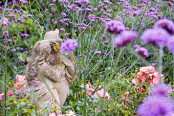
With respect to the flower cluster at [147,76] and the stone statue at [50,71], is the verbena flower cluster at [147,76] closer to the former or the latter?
the flower cluster at [147,76]

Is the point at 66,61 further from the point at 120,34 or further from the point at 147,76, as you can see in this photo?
the point at 120,34

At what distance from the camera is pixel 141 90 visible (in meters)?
2.05

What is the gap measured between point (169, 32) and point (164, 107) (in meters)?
0.39

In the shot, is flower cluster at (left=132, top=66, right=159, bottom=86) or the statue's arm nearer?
flower cluster at (left=132, top=66, right=159, bottom=86)

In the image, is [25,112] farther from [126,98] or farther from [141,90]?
[141,90]

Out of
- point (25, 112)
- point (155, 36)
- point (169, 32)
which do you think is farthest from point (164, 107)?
point (25, 112)

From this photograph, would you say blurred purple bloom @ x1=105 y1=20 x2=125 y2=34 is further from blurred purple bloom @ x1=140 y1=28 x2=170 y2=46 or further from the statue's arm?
the statue's arm

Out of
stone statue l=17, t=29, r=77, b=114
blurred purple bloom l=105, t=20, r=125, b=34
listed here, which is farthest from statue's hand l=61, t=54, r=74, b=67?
blurred purple bloom l=105, t=20, r=125, b=34

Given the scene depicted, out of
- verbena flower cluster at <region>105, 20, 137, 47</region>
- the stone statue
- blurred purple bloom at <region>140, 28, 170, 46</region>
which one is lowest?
the stone statue

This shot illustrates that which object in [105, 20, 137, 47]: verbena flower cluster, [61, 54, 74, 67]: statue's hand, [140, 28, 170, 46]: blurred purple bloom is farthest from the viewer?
[61, 54, 74, 67]: statue's hand

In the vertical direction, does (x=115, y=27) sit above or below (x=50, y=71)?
above

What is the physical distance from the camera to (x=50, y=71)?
217cm

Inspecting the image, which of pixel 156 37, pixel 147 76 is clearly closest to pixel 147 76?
pixel 147 76

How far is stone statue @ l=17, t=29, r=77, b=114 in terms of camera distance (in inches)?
84.0
